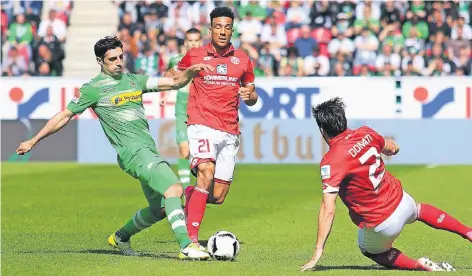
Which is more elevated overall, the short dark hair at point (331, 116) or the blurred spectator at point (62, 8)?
the blurred spectator at point (62, 8)

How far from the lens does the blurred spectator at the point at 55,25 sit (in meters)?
30.7

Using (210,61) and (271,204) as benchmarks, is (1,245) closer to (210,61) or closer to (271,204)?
(210,61)

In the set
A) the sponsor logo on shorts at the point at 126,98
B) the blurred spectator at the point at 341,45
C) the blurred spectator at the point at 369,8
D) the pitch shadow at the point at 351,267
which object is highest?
the blurred spectator at the point at 369,8

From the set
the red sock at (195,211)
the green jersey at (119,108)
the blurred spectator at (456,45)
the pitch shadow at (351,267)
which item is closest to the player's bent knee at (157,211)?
the red sock at (195,211)

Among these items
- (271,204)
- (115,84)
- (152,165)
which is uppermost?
(115,84)

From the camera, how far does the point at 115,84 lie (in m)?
11.3

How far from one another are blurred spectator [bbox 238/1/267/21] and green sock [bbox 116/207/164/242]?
18.4 m

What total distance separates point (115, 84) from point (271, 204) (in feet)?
20.7

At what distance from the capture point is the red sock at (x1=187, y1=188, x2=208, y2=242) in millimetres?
11492

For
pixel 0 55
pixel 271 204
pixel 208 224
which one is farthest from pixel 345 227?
pixel 0 55

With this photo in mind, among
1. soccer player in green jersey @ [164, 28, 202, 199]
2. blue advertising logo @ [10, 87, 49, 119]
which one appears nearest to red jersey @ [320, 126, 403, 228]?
soccer player in green jersey @ [164, 28, 202, 199]

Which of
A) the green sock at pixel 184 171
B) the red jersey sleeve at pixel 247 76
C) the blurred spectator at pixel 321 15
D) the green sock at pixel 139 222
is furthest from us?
the blurred spectator at pixel 321 15

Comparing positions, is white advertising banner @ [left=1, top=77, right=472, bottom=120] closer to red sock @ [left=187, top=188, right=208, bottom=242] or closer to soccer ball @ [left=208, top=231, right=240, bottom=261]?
red sock @ [left=187, top=188, right=208, bottom=242]

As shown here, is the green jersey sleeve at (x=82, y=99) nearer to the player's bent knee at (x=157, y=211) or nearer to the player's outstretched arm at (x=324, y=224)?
the player's bent knee at (x=157, y=211)
